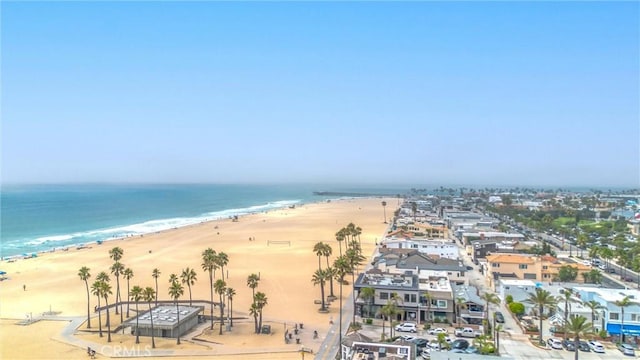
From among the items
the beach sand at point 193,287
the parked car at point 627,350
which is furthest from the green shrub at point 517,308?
the beach sand at point 193,287

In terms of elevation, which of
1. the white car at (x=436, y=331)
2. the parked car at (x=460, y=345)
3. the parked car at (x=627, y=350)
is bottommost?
the parked car at (x=627, y=350)

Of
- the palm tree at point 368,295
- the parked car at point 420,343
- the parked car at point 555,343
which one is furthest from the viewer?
the palm tree at point 368,295

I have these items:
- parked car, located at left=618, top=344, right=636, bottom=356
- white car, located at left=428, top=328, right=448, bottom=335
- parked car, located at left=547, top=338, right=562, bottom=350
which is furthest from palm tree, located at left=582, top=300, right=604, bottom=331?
white car, located at left=428, top=328, right=448, bottom=335

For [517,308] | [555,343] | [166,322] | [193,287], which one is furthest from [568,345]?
[193,287]

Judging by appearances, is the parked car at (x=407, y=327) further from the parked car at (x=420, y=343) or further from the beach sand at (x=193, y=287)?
the beach sand at (x=193, y=287)

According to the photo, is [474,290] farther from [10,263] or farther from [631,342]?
[10,263]

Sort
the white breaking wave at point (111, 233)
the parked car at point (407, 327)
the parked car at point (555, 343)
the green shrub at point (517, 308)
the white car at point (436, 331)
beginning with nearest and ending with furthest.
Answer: the parked car at point (555, 343)
the white car at point (436, 331)
the parked car at point (407, 327)
the green shrub at point (517, 308)
the white breaking wave at point (111, 233)

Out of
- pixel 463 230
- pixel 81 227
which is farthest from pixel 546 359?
pixel 81 227
